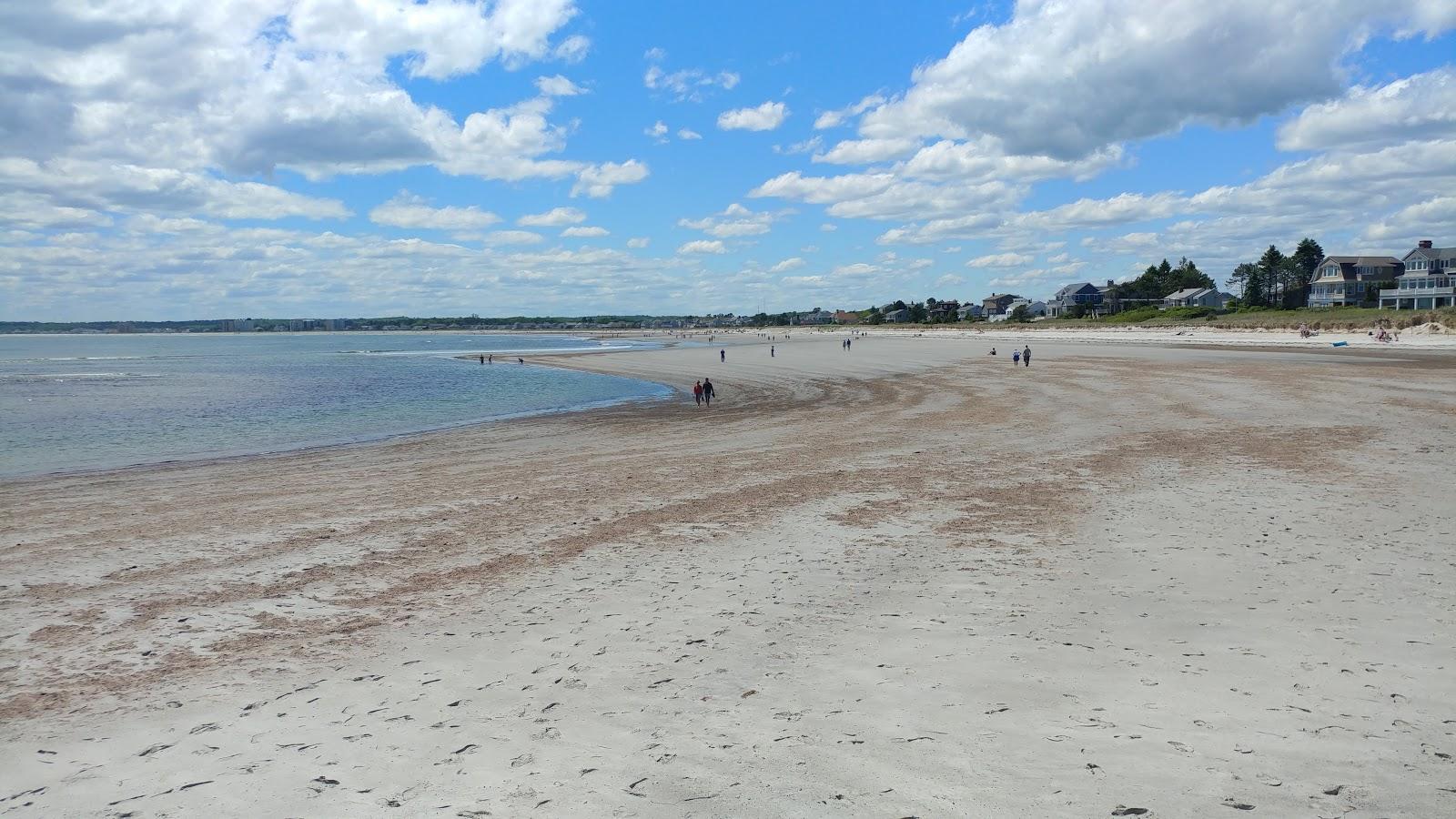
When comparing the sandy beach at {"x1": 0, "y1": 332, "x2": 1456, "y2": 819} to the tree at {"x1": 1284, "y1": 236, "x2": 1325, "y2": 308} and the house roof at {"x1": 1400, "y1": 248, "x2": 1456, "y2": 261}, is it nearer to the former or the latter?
the house roof at {"x1": 1400, "y1": 248, "x2": 1456, "y2": 261}

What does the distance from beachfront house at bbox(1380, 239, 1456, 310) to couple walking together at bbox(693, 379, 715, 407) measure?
282ft

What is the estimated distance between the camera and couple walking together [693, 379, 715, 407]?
34312mm

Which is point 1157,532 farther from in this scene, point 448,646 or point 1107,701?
point 448,646

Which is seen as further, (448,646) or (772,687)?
(448,646)

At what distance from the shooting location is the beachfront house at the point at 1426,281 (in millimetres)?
84938

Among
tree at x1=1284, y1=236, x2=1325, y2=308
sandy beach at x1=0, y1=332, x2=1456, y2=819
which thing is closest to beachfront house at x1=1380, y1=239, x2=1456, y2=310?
tree at x1=1284, y1=236, x2=1325, y2=308

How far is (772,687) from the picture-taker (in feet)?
20.1

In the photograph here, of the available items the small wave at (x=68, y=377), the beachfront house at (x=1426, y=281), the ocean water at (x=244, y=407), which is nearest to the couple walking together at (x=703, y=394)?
the ocean water at (x=244, y=407)

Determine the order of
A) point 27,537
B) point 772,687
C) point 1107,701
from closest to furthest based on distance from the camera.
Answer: point 1107,701, point 772,687, point 27,537

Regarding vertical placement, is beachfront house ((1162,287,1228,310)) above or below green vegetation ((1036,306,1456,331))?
above

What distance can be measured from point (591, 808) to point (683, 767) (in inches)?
25.1

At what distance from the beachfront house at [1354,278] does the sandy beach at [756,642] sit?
10582 centimetres

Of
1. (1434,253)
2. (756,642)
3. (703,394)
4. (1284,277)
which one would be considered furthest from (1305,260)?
(756,642)

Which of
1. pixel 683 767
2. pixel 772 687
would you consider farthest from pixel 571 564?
pixel 683 767
